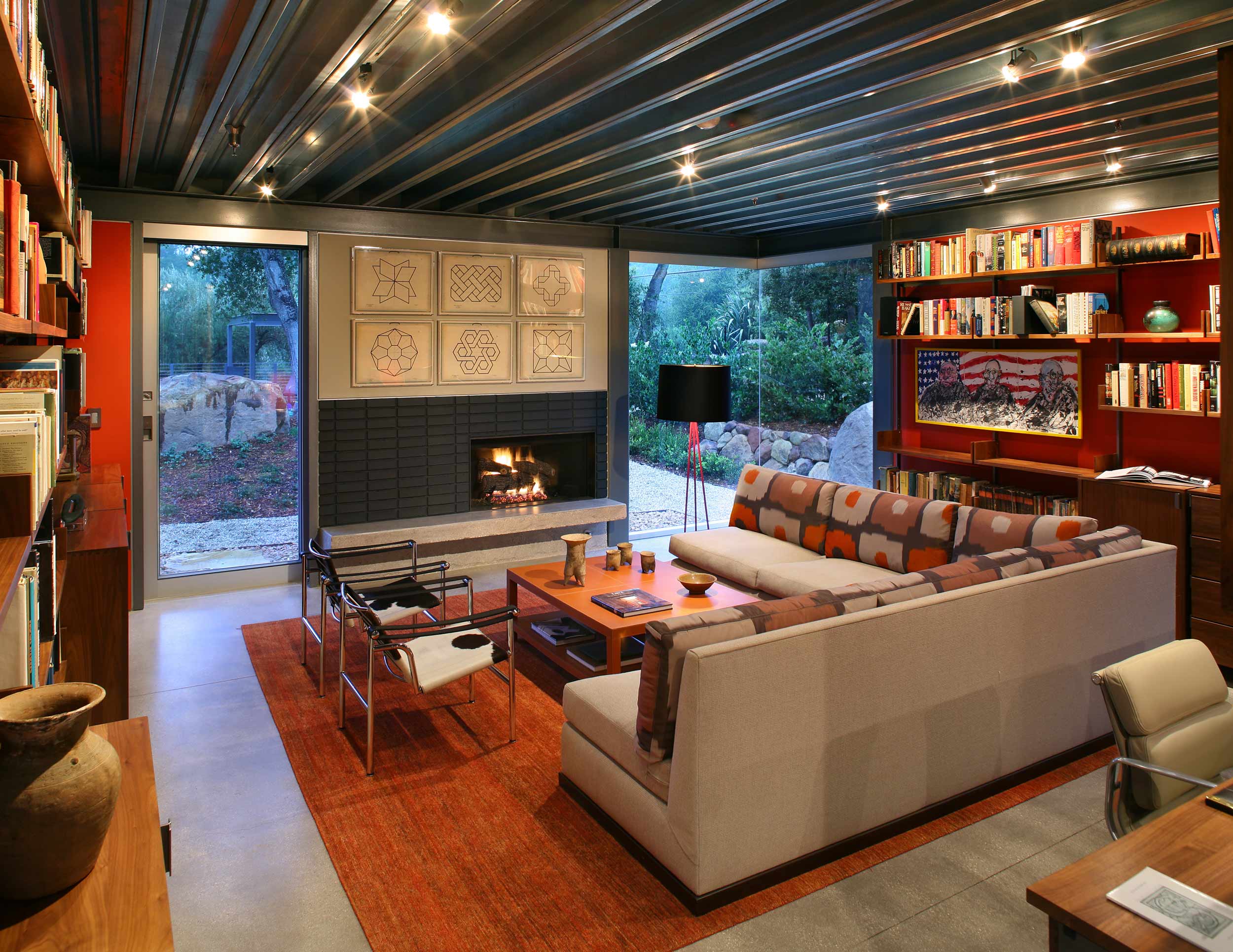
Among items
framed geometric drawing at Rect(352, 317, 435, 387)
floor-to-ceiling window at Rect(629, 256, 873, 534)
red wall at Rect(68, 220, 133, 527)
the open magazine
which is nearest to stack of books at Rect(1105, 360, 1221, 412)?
the open magazine

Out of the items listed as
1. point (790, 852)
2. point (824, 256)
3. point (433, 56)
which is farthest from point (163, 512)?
point (824, 256)

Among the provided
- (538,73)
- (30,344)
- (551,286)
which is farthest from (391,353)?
(538,73)

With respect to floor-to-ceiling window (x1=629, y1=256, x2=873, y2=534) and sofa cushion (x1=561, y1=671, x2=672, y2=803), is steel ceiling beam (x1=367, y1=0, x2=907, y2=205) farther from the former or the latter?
floor-to-ceiling window (x1=629, y1=256, x2=873, y2=534)

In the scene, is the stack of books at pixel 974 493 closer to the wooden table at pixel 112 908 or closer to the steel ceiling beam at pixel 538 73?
the steel ceiling beam at pixel 538 73

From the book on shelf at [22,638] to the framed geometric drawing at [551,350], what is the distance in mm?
4768

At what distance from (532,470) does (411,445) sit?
1.06 m

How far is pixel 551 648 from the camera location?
184 inches

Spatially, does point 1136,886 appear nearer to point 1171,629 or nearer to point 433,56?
point 1171,629

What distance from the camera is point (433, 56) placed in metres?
3.09

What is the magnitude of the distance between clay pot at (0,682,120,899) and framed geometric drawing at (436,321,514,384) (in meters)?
5.38

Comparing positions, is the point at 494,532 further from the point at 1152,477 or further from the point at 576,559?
the point at 1152,477

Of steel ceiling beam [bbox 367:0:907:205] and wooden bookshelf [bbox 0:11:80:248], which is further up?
steel ceiling beam [bbox 367:0:907:205]

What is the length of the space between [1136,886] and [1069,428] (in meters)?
4.91

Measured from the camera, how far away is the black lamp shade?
273 inches
